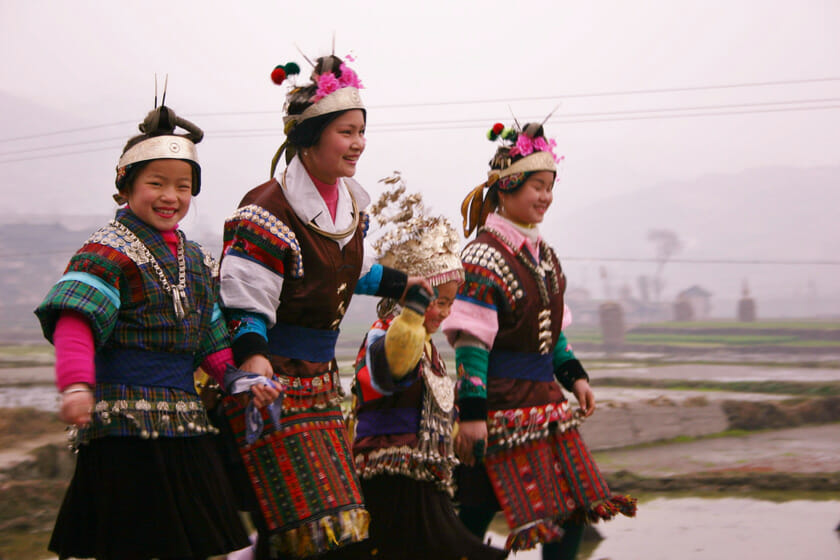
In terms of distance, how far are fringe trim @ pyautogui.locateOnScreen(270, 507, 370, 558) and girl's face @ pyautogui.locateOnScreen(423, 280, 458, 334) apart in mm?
872

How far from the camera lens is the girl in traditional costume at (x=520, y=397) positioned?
3320 mm

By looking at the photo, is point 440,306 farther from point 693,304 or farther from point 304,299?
point 693,304

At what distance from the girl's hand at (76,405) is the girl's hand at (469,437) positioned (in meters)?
1.51

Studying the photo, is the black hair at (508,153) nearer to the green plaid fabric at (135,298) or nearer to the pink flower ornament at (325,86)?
the pink flower ornament at (325,86)

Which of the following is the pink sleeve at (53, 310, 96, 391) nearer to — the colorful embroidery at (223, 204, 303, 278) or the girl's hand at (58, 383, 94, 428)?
the girl's hand at (58, 383, 94, 428)

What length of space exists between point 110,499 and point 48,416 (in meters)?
4.19

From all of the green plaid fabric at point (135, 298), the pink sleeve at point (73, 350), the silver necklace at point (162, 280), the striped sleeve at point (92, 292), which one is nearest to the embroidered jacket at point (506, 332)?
the green plaid fabric at point (135, 298)

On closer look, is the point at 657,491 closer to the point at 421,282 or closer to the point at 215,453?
the point at 421,282

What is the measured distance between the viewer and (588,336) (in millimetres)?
20797

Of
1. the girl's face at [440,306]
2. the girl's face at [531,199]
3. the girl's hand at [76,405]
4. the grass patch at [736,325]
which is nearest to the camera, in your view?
the girl's hand at [76,405]

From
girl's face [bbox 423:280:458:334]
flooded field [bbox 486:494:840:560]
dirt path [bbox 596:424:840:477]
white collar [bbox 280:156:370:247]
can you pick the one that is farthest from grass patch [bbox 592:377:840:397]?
white collar [bbox 280:156:370:247]

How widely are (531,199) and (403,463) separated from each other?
1116 millimetres

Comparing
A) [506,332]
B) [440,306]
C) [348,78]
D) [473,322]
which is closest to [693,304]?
[506,332]

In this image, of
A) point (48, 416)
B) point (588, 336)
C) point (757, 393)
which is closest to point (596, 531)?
point (48, 416)
